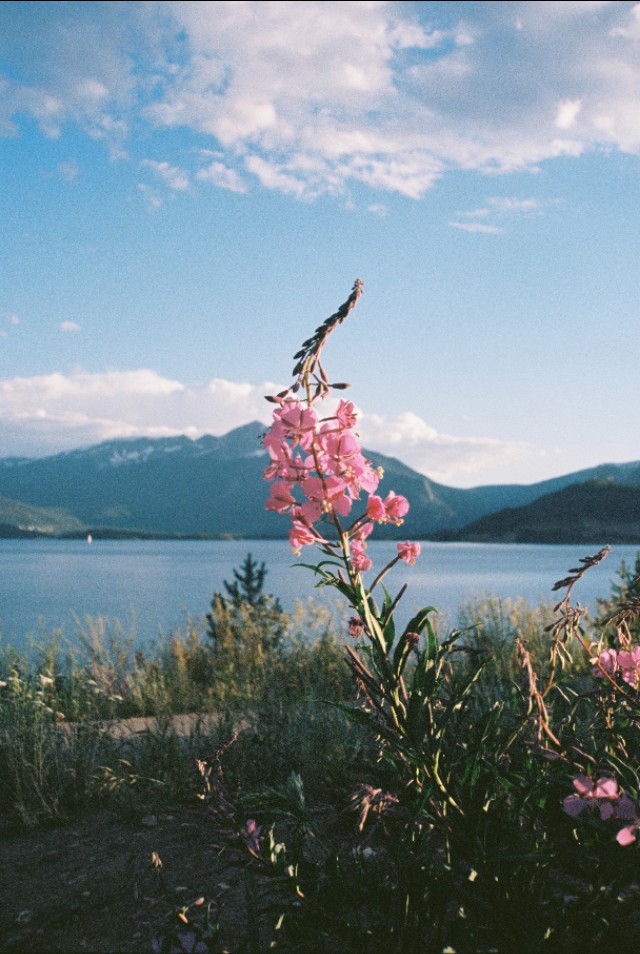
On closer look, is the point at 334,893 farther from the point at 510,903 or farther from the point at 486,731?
the point at 486,731

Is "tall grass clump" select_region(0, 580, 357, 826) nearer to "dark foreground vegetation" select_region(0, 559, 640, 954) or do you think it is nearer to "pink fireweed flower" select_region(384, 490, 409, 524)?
"dark foreground vegetation" select_region(0, 559, 640, 954)

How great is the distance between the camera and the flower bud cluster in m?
1.79

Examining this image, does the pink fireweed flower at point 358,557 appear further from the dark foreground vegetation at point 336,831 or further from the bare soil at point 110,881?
the bare soil at point 110,881

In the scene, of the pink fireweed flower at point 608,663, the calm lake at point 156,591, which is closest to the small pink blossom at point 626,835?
the pink fireweed flower at point 608,663

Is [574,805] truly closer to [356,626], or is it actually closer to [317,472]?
[356,626]

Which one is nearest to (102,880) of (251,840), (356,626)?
(251,840)

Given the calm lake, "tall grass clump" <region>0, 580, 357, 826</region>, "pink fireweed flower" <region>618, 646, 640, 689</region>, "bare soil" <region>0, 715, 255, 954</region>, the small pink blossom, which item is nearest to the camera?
the small pink blossom

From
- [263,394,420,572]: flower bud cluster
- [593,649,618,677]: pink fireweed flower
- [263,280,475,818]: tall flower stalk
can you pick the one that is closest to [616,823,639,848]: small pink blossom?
[263,280,475,818]: tall flower stalk

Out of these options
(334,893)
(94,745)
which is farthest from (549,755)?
(94,745)

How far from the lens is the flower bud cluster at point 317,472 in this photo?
179cm

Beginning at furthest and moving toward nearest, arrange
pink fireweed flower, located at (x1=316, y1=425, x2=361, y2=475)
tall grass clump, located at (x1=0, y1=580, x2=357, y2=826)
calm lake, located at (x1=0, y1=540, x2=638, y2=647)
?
1. calm lake, located at (x1=0, y1=540, x2=638, y2=647)
2. tall grass clump, located at (x1=0, y1=580, x2=357, y2=826)
3. pink fireweed flower, located at (x1=316, y1=425, x2=361, y2=475)

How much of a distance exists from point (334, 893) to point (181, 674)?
633 centimetres

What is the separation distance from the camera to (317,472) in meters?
1.83

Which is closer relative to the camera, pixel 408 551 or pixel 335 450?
pixel 335 450
